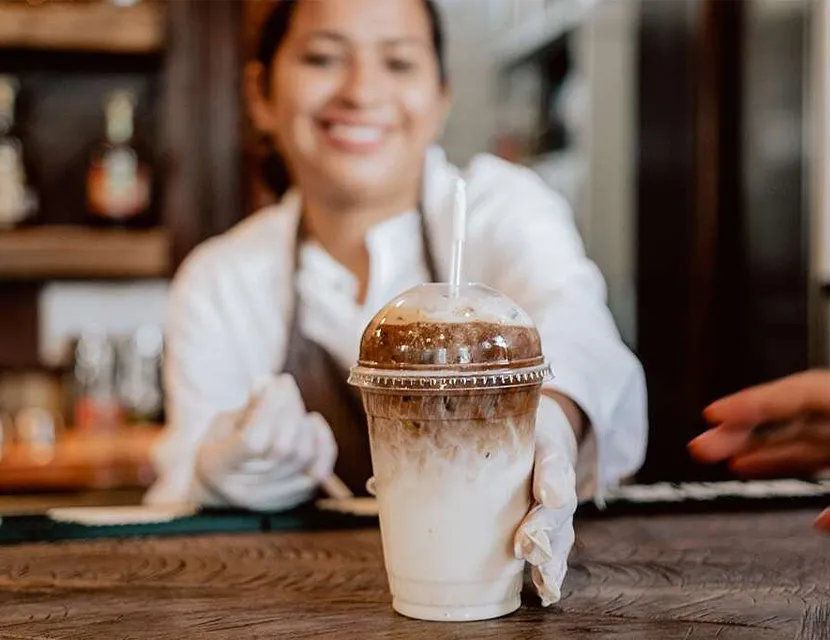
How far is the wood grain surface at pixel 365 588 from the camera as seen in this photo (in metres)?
0.76

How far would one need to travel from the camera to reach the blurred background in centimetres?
229

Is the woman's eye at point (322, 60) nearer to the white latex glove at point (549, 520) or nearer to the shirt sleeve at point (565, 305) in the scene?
the shirt sleeve at point (565, 305)

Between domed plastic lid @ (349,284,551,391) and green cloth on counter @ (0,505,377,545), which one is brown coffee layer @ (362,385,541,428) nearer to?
domed plastic lid @ (349,284,551,391)

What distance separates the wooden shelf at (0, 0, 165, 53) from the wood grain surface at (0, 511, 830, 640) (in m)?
1.42

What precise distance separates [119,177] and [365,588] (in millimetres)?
1641

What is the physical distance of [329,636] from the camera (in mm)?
746

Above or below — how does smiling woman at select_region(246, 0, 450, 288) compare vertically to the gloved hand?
above

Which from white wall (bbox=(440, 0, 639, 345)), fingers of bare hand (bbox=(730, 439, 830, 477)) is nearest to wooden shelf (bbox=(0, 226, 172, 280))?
white wall (bbox=(440, 0, 639, 345))

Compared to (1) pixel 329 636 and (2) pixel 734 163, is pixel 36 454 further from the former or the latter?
(1) pixel 329 636

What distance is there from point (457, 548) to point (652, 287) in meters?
1.90

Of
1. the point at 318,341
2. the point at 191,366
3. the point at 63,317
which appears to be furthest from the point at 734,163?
the point at 63,317

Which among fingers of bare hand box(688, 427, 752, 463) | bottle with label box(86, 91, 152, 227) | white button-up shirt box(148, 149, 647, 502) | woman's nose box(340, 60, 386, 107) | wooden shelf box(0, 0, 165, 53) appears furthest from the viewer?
bottle with label box(86, 91, 152, 227)

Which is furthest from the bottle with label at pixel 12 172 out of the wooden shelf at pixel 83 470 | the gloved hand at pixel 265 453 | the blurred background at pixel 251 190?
the gloved hand at pixel 265 453

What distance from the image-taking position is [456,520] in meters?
0.77
